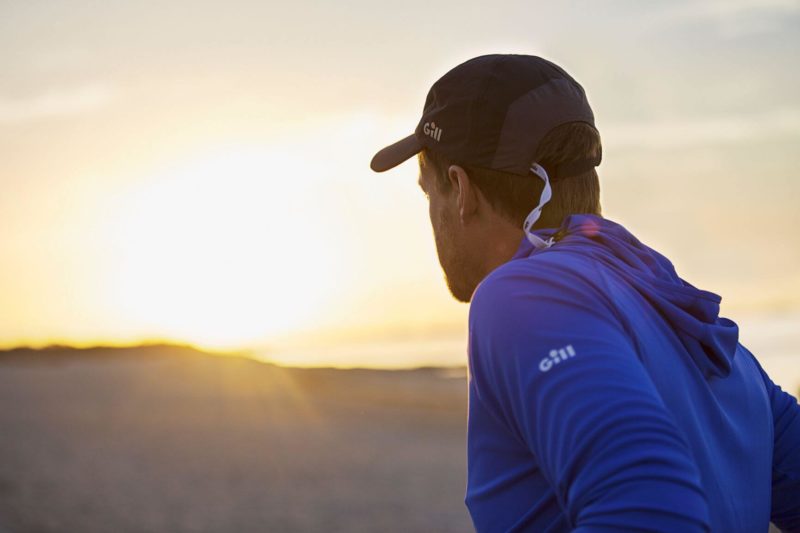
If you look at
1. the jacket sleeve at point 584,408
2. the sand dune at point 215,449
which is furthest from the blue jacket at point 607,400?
the sand dune at point 215,449

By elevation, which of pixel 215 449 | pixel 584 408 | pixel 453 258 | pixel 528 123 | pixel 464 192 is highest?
pixel 528 123

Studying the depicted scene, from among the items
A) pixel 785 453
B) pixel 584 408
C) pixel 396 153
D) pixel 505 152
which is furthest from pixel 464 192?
pixel 785 453

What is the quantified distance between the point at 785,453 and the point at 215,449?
47.4ft

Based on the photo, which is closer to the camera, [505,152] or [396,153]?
[505,152]

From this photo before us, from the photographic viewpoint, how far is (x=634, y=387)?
5.70 feet

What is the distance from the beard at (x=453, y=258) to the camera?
8.37 feet

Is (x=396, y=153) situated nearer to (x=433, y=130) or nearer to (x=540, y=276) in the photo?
(x=433, y=130)

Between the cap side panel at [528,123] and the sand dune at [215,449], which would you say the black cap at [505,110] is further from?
the sand dune at [215,449]

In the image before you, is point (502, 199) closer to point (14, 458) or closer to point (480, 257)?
point (480, 257)

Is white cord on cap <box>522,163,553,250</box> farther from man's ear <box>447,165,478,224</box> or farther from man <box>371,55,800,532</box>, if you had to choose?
man's ear <box>447,165,478,224</box>

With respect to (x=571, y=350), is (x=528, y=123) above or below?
above

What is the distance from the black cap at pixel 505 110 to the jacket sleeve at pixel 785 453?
2.54ft

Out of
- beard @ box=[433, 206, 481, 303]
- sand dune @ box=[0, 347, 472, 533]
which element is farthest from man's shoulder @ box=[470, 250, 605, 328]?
sand dune @ box=[0, 347, 472, 533]

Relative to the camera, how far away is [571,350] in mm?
1790
